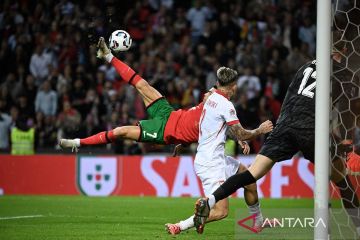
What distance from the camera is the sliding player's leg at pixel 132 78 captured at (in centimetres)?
995

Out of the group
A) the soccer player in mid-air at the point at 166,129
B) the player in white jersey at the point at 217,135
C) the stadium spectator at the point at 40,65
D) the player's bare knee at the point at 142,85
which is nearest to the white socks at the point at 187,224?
the soccer player in mid-air at the point at 166,129

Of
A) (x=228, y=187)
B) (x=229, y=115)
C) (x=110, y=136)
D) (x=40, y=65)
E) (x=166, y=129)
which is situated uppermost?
(x=40, y=65)

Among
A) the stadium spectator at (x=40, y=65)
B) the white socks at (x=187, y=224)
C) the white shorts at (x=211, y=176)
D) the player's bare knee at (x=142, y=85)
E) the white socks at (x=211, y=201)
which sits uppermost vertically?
the stadium spectator at (x=40, y=65)

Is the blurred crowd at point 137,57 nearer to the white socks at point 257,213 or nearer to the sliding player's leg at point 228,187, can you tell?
the white socks at point 257,213

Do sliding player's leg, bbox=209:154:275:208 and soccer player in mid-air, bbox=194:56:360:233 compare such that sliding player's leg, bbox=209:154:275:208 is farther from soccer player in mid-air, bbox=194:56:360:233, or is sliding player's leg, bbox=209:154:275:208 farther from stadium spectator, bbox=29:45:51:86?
stadium spectator, bbox=29:45:51:86

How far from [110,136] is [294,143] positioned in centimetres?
322

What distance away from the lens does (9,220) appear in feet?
35.9

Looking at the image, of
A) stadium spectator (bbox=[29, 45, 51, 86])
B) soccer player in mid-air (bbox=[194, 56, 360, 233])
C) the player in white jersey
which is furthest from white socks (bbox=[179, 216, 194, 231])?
stadium spectator (bbox=[29, 45, 51, 86])

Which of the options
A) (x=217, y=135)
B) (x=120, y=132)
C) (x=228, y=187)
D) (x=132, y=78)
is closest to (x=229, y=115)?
(x=217, y=135)

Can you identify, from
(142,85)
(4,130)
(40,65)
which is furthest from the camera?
(40,65)

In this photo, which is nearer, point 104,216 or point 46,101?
point 104,216

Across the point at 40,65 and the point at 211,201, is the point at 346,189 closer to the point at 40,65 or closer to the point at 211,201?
the point at 211,201

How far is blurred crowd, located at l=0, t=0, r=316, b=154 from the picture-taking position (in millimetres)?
18453

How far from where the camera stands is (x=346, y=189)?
8.05 meters
